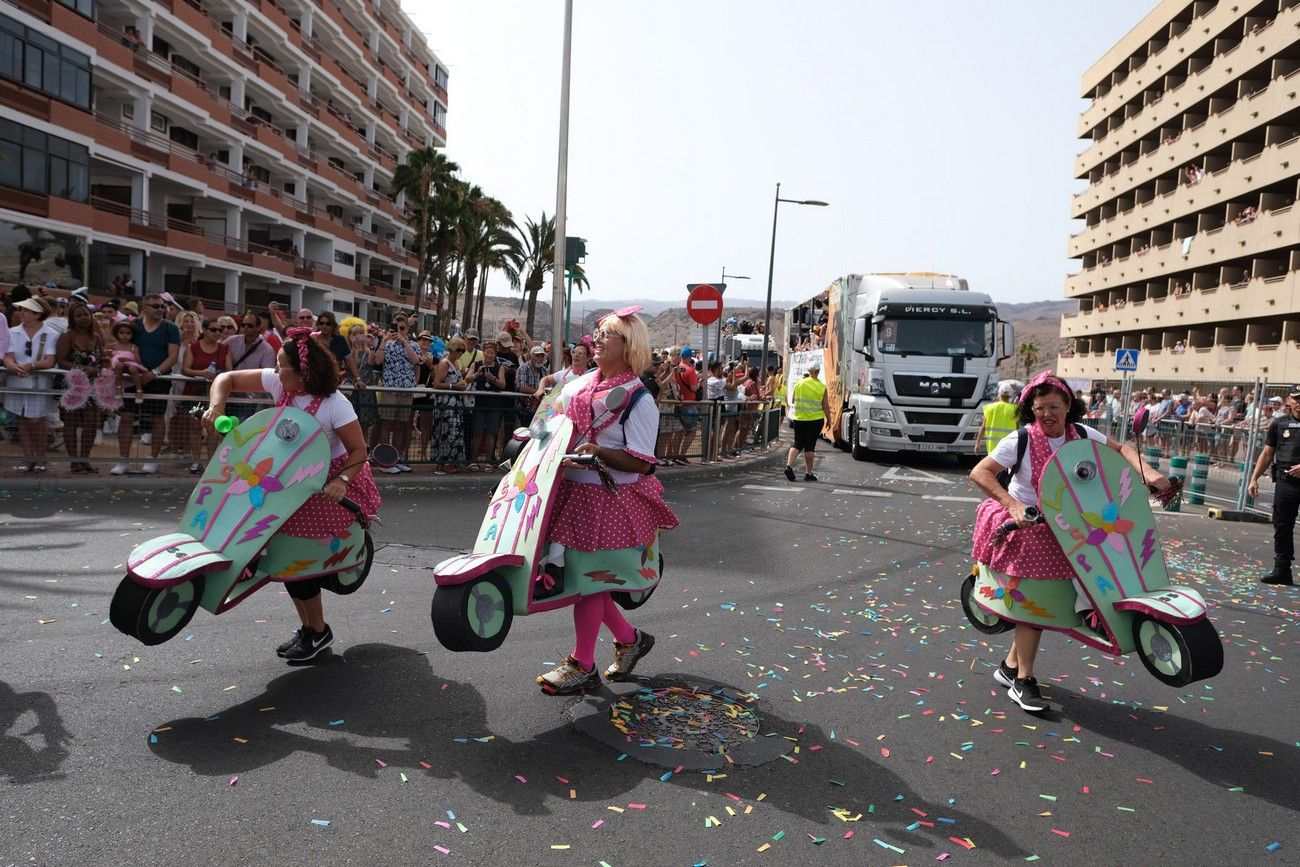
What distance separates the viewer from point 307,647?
16.7 feet

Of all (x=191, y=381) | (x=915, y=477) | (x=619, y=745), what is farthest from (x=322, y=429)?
(x=915, y=477)

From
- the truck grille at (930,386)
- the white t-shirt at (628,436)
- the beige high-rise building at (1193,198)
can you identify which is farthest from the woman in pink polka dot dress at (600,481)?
the beige high-rise building at (1193,198)

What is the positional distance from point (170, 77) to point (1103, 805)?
40.6 metres

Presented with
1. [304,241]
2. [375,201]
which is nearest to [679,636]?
[304,241]

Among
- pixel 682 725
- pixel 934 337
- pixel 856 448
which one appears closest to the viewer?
pixel 682 725

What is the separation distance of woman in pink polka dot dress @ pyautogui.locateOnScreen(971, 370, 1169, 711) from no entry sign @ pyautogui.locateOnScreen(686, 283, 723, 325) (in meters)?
10.9

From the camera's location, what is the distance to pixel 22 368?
1017cm

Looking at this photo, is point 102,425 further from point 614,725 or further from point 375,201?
point 375,201

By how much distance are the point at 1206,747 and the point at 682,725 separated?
238 cm

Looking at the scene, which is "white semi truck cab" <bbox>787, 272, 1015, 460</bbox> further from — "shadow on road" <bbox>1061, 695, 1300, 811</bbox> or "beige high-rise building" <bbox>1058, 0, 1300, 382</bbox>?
"beige high-rise building" <bbox>1058, 0, 1300, 382</bbox>

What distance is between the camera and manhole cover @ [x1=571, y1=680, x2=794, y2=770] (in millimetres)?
4105

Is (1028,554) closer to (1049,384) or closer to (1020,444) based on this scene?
(1020,444)

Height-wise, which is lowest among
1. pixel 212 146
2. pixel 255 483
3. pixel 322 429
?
pixel 255 483

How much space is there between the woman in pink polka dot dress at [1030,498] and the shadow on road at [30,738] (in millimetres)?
4073
